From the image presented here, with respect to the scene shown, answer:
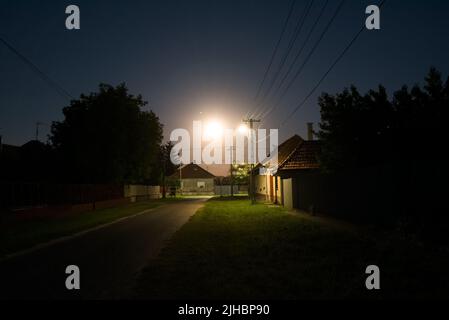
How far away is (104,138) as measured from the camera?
3369 centimetres

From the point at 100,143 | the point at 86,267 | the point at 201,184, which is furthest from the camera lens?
the point at 201,184

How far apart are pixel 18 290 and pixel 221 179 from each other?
272 ft

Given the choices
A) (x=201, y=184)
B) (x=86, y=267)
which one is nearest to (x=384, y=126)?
(x=86, y=267)

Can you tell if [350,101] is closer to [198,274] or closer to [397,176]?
[397,176]

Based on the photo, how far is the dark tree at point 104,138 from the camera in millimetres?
32688

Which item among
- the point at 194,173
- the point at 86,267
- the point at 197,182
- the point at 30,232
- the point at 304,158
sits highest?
the point at 304,158

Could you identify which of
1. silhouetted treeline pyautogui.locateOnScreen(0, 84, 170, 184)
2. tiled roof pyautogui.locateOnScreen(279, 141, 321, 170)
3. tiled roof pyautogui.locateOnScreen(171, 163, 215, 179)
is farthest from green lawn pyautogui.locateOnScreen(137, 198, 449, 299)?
tiled roof pyautogui.locateOnScreen(171, 163, 215, 179)

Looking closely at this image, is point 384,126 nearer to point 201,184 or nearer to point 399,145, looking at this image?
point 399,145

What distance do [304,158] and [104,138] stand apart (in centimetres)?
1778

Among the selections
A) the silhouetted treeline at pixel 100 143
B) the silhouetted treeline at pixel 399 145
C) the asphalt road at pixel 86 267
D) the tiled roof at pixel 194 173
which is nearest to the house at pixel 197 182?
the tiled roof at pixel 194 173

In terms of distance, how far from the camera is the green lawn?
19.6 feet

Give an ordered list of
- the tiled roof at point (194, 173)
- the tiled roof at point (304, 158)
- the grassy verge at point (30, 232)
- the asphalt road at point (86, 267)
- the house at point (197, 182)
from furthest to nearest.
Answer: the tiled roof at point (194, 173) → the house at point (197, 182) → the tiled roof at point (304, 158) → the grassy verge at point (30, 232) → the asphalt road at point (86, 267)

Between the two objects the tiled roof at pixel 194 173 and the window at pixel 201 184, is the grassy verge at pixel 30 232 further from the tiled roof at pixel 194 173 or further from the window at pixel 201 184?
the tiled roof at pixel 194 173

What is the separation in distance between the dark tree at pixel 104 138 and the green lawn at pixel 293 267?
23.2 metres
